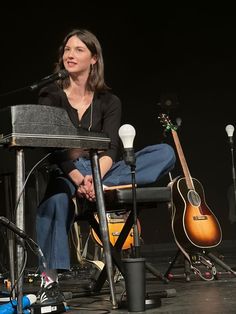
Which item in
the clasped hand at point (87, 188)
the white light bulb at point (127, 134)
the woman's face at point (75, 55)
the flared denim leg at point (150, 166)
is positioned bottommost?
the clasped hand at point (87, 188)

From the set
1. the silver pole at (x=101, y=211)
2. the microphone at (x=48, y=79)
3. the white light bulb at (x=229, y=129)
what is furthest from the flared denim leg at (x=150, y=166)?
the white light bulb at (x=229, y=129)

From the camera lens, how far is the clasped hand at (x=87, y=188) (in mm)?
2400

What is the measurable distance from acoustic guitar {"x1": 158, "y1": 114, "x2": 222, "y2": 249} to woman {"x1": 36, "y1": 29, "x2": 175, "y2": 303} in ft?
2.89

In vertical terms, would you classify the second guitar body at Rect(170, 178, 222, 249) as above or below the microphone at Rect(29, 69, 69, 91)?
below

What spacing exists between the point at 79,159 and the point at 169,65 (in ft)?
11.8

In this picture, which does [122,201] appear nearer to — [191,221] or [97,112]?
[97,112]

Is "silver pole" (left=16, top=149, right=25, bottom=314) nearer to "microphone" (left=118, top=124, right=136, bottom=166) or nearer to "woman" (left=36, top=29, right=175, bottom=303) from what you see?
"woman" (left=36, top=29, right=175, bottom=303)

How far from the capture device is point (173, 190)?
348 centimetres

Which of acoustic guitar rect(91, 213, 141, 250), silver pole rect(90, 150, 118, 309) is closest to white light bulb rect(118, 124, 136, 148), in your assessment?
silver pole rect(90, 150, 118, 309)

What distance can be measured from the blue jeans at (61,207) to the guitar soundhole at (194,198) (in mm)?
962

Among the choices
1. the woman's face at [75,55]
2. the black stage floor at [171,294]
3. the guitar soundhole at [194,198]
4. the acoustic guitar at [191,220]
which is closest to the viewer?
the black stage floor at [171,294]

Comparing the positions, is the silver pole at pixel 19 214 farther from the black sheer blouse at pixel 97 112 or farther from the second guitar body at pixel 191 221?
the second guitar body at pixel 191 221

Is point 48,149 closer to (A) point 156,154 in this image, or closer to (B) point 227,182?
(A) point 156,154

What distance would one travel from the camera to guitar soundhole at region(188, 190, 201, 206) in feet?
11.3
